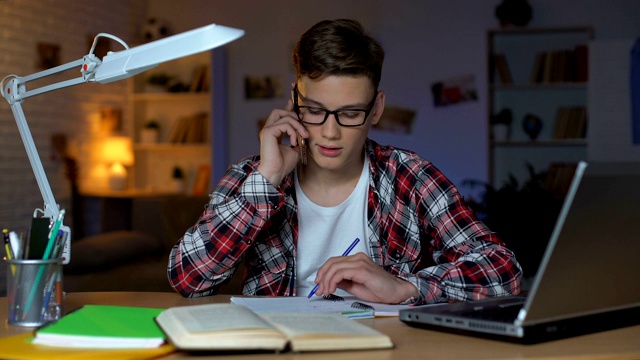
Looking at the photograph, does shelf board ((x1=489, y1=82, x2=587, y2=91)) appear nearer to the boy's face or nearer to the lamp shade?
the lamp shade

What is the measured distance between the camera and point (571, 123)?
6.11 meters

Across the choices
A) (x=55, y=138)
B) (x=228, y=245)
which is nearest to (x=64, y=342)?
(x=228, y=245)

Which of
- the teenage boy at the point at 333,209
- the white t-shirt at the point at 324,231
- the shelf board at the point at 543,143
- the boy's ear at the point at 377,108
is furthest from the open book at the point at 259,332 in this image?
the shelf board at the point at 543,143

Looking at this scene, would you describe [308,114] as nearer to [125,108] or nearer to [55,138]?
[55,138]

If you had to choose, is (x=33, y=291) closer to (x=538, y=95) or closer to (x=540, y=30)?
(x=540, y=30)

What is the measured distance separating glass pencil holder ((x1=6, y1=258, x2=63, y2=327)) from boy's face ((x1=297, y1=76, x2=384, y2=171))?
2.26 feet

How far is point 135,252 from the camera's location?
461 centimetres

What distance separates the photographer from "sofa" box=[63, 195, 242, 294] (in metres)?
4.11

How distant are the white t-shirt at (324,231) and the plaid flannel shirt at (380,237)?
0.09ft

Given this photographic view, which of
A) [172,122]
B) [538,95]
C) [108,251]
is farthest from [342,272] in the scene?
[172,122]

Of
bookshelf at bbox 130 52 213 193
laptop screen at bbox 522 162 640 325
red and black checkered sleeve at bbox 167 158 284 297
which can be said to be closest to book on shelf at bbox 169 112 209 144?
bookshelf at bbox 130 52 213 193

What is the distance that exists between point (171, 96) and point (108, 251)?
8.08 ft

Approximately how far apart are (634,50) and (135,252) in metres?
3.79

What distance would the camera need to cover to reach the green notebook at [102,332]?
1.20 m
